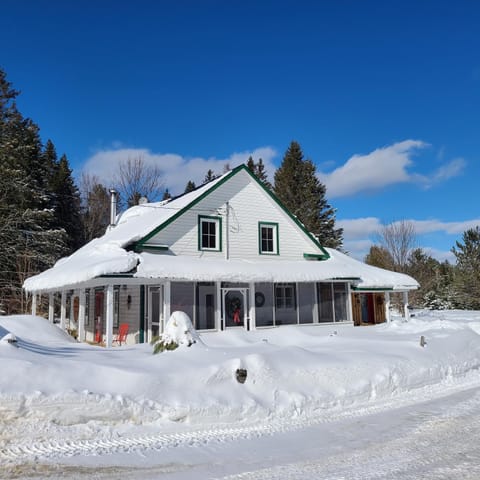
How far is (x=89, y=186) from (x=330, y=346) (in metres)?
36.3

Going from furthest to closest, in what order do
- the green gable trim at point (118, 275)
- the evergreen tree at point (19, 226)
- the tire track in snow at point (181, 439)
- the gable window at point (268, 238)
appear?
the evergreen tree at point (19, 226) → the gable window at point (268, 238) → the green gable trim at point (118, 275) → the tire track in snow at point (181, 439)

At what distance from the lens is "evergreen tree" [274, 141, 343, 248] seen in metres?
43.1

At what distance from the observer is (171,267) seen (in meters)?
15.4

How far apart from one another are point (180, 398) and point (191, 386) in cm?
36

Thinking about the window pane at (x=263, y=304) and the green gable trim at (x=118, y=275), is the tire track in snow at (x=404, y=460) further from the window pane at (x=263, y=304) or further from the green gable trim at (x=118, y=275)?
the window pane at (x=263, y=304)

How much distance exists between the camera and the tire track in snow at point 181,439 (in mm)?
5418

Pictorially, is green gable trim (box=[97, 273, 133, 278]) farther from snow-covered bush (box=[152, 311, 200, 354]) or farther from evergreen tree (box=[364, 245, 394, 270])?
evergreen tree (box=[364, 245, 394, 270])

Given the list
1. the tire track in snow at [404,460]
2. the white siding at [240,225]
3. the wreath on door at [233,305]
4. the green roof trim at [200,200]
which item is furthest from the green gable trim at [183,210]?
the tire track in snow at [404,460]

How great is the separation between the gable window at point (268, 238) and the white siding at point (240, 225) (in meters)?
0.17

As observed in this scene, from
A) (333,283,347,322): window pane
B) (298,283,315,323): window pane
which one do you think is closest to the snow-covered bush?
(298,283,315,323): window pane

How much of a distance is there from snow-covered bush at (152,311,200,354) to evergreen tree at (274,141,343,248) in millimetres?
34083

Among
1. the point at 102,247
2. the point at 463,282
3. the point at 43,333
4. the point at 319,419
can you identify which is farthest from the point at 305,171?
the point at 319,419

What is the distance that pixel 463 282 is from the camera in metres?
34.2

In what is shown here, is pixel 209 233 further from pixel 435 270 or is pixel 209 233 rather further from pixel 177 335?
pixel 435 270
